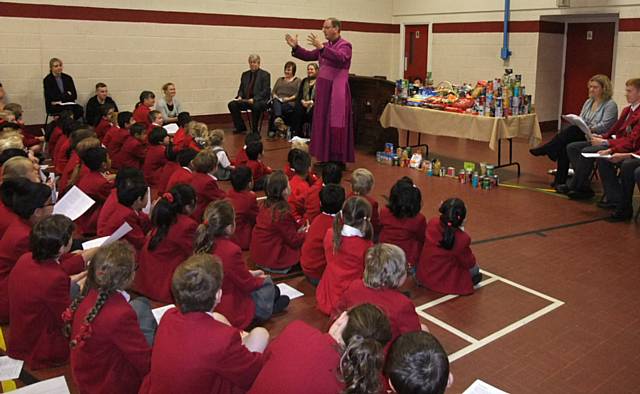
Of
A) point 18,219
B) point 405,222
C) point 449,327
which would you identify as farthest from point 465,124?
point 18,219

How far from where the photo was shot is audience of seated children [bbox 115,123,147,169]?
747 centimetres

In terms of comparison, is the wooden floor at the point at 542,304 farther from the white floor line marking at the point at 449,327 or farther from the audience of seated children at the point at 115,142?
the audience of seated children at the point at 115,142

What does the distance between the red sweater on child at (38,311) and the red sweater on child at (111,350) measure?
530 mm

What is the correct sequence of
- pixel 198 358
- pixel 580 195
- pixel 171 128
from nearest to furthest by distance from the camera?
pixel 198 358 < pixel 580 195 < pixel 171 128

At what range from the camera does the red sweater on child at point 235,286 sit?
3426mm

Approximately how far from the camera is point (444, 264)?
13.7ft

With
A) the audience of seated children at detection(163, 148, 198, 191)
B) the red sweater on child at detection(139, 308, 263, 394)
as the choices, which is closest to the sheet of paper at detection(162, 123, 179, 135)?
the audience of seated children at detection(163, 148, 198, 191)

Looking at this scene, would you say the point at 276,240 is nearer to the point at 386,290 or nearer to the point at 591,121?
the point at 386,290

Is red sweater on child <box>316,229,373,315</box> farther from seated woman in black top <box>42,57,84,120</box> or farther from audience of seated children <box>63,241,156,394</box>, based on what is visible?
seated woman in black top <box>42,57,84,120</box>

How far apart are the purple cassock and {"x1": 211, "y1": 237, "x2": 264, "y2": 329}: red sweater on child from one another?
445 cm

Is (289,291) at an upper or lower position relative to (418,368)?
lower

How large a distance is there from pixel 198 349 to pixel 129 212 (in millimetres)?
2373

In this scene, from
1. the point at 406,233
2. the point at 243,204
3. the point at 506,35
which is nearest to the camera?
the point at 406,233

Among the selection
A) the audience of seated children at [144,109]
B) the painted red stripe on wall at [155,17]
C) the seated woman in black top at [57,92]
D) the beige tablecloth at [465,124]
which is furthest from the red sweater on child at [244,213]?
the painted red stripe on wall at [155,17]
